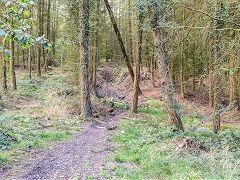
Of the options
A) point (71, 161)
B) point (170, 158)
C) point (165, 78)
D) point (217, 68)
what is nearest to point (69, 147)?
point (71, 161)

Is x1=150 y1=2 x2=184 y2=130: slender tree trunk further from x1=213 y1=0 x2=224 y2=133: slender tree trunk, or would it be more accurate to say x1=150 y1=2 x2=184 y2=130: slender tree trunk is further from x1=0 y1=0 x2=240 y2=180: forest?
x1=213 y1=0 x2=224 y2=133: slender tree trunk

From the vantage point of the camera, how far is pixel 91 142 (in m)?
5.95

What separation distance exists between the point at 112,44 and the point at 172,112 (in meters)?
25.5

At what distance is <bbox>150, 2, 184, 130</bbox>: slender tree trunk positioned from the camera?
6.12m

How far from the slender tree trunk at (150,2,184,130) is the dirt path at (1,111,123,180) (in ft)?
8.19

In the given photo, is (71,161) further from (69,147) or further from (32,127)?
(32,127)

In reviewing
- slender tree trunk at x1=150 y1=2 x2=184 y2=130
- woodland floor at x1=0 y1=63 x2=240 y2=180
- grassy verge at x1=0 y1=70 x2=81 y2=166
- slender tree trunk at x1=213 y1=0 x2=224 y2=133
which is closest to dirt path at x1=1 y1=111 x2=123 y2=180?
woodland floor at x1=0 y1=63 x2=240 y2=180

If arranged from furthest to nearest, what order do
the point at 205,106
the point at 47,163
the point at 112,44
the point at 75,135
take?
1. the point at 112,44
2. the point at 205,106
3. the point at 75,135
4. the point at 47,163

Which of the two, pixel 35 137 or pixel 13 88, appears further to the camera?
pixel 13 88

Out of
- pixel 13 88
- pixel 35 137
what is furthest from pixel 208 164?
pixel 13 88

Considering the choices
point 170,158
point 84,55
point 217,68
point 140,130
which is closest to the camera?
point 170,158

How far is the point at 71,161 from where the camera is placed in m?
4.38

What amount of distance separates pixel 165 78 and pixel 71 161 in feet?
13.4

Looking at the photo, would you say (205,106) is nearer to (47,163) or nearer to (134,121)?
(134,121)
